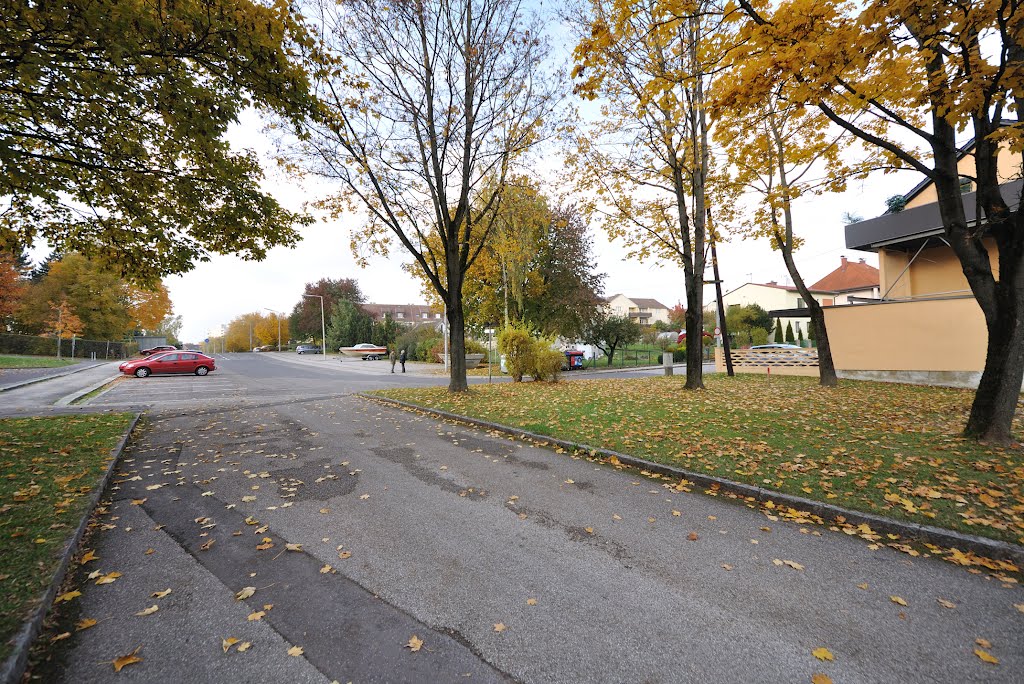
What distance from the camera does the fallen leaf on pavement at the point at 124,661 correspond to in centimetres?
242

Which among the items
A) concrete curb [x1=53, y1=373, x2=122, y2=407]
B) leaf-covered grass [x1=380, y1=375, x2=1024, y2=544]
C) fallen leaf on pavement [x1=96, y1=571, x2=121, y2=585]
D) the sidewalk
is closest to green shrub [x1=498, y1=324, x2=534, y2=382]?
leaf-covered grass [x1=380, y1=375, x2=1024, y2=544]

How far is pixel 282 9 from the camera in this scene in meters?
7.80

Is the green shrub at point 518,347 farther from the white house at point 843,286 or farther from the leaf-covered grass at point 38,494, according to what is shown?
the white house at point 843,286

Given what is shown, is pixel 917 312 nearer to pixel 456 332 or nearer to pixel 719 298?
pixel 719 298

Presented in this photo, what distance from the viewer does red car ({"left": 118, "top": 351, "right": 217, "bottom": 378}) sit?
23.8 meters

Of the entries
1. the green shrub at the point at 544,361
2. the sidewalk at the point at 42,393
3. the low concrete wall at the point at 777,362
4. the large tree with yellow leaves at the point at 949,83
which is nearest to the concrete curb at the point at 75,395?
the sidewalk at the point at 42,393

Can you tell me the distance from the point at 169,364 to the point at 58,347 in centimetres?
2215

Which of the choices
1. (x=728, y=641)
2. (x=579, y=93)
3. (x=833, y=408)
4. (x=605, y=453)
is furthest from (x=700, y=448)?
(x=579, y=93)

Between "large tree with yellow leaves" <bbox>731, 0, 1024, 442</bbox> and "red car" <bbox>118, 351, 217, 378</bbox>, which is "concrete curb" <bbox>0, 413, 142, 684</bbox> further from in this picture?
"red car" <bbox>118, 351, 217, 378</bbox>

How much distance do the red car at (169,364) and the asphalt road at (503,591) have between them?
23.5 metres

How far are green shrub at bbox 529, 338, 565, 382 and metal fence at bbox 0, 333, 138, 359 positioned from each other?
133 feet

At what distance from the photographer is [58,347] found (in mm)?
37281

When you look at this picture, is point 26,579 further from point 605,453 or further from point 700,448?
point 700,448

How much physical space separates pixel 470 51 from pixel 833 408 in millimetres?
12245
